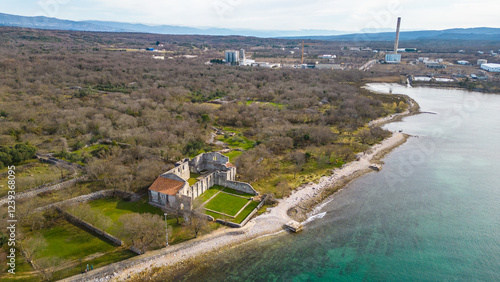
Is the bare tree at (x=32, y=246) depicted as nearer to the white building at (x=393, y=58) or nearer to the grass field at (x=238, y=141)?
the grass field at (x=238, y=141)

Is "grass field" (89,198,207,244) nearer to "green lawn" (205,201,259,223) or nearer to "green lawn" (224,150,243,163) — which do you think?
"green lawn" (205,201,259,223)

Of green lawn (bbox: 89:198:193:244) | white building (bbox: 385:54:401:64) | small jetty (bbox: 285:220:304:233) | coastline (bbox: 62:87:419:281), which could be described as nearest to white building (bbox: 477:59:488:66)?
white building (bbox: 385:54:401:64)

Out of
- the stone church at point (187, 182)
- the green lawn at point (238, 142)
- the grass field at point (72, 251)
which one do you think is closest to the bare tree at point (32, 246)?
the grass field at point (72, 251)

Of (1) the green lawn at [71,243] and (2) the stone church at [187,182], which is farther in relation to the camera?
(2) the stone church at [187,182]

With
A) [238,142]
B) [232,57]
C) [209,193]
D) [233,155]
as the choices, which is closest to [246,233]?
[209,193]

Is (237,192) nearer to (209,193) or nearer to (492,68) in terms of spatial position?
(209,193)

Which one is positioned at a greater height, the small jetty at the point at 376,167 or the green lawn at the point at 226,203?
the small jetty at the point at 376,167

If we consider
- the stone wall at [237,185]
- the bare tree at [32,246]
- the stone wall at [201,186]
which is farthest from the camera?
the stone wall at [237,185]
